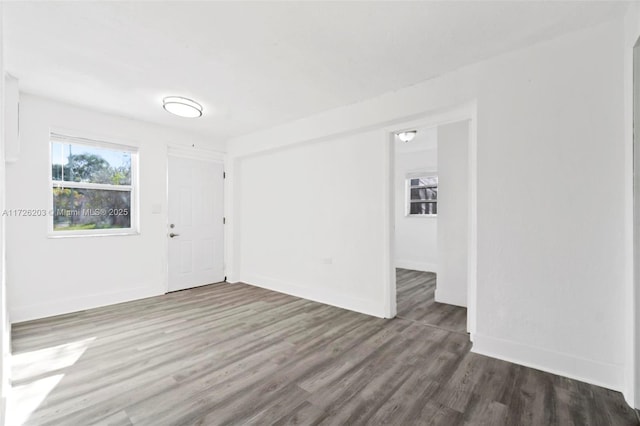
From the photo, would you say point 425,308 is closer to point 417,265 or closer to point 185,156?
point 417,265

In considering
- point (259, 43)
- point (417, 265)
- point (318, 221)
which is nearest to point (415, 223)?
point (417, 265)

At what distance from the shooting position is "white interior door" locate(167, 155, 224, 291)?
4.78m

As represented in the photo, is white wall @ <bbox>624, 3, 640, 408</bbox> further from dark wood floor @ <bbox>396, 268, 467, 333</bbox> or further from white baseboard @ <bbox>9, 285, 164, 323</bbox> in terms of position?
white baseboard @ <bbox>9, 285, 164, 323</bbox>

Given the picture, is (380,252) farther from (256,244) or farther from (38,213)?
(38,213)

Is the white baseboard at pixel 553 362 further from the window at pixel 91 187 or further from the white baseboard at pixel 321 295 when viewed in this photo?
the window at pixel 91 187

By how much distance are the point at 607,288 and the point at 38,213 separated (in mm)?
5643

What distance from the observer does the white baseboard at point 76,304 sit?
3385mm

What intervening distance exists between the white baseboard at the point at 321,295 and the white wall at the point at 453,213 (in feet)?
3.85

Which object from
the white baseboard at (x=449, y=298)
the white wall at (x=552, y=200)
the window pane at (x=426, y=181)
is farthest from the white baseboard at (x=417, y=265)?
the white wall at (x=552, y=200)

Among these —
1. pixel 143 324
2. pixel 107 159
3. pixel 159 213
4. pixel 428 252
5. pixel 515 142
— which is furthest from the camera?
pixel 428 252

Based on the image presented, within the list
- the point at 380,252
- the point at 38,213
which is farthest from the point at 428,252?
the point at 38,213

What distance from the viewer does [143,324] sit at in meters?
3.34

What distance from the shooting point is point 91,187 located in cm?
398

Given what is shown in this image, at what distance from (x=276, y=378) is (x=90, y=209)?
3.54 metres
